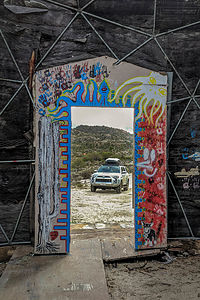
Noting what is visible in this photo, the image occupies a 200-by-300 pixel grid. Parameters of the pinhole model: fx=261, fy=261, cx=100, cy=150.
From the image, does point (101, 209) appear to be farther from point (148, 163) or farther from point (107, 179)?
point (148, 163)

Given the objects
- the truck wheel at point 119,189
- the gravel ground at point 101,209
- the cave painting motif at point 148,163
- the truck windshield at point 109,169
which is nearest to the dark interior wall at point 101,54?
the cave painting motif at point 148,163

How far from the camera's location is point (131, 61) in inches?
210

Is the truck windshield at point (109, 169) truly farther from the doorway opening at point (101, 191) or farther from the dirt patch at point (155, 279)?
the dirt patch at point (155, 279)

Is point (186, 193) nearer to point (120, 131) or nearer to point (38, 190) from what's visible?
point (38, 190)

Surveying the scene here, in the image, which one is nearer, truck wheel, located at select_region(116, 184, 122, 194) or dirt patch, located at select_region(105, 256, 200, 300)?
dirt patch, located at select_region(105, 256, 200, 300)

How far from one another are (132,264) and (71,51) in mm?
4271

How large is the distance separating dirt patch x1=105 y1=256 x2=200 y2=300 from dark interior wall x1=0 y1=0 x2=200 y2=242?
90cm

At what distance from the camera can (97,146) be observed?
Result: 28.6m

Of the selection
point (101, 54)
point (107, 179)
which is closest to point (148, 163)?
point (101, 54)

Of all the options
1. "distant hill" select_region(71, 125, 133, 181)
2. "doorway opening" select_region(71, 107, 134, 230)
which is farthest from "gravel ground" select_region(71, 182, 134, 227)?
"distant hill" select_region(71, 125, 133, 181)

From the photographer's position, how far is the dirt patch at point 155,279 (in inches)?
149

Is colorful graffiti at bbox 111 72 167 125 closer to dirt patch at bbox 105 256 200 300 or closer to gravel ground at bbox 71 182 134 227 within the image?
dirt patch at bbox 105 256 200 300

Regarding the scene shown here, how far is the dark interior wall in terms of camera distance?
5145 mm

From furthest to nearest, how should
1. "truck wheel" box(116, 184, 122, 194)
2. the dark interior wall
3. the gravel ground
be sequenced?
"truck wheel" box(116, 184, 122, 194), the gravel ground, the dark interior wall
